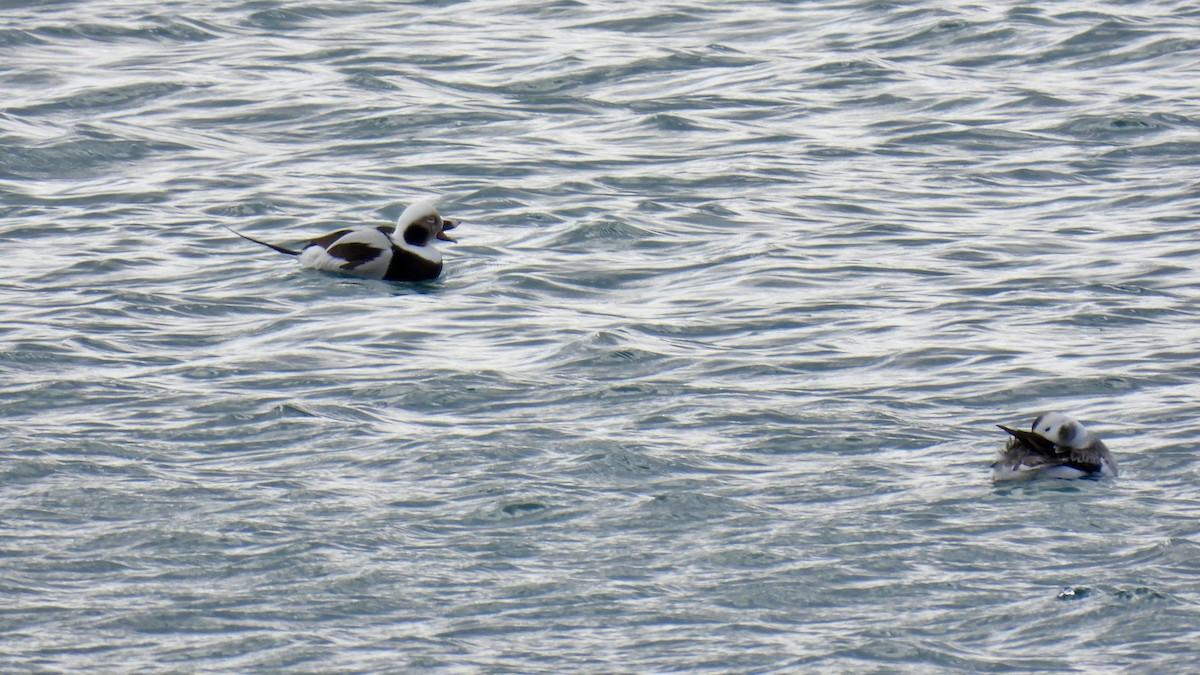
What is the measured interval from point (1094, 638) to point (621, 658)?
1613 millimetres

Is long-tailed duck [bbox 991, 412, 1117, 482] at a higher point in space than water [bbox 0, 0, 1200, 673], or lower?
higher

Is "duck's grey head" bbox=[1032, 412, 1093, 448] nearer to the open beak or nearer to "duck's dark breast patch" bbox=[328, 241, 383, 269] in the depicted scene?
the open beak

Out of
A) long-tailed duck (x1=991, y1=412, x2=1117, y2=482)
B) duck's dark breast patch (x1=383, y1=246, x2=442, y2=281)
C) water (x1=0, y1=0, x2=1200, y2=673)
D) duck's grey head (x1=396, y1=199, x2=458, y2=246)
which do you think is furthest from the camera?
duck's grey head (x1=396, y1=199, x2=458, y2=246)

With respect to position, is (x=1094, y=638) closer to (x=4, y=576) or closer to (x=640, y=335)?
(x=4, y=576)

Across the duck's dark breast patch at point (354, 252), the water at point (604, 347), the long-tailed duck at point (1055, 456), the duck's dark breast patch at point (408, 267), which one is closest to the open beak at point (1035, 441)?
the long-tailed duck at point (1055, 456)

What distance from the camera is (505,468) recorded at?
27.4 ft

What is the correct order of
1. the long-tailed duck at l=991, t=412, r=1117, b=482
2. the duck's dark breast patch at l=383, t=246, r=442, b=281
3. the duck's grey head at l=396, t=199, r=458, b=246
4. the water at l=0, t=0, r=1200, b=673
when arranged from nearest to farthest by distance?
the water at l=0, t=0, r=1200, b=673
the long-tailed duck at l=991, t=412, r=1117, b=482
the duck's dark breast patch at l=383, t=246, r=442, b=281
the duck's grey head at l=396, t=199, r=458, b=246

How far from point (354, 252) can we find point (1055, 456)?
5639mm

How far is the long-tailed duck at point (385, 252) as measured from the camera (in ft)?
40.5

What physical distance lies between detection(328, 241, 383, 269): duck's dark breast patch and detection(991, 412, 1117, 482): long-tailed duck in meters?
5.40

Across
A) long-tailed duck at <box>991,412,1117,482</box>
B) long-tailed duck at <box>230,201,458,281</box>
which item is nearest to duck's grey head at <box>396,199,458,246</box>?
long-tailed duck at <box>230,201,458,281</box>

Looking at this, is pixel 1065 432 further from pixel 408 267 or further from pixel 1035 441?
pixel 408 267

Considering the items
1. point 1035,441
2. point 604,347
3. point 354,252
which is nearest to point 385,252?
point 354,252

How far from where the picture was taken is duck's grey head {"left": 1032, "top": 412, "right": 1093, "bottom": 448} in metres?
8.16
